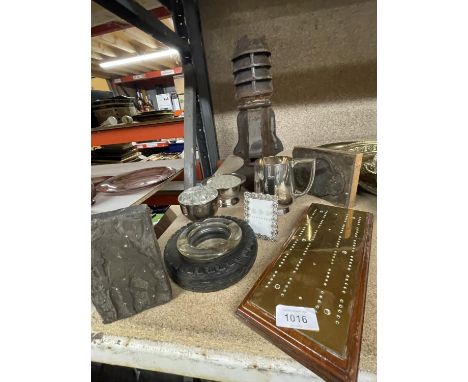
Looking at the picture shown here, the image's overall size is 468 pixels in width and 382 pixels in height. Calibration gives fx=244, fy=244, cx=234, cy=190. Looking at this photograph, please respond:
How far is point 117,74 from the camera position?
2.39 m

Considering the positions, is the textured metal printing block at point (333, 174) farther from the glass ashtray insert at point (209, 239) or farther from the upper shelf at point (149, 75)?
the upper shelf at point (149, 75)

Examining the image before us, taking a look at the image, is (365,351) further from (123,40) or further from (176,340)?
(123,40)

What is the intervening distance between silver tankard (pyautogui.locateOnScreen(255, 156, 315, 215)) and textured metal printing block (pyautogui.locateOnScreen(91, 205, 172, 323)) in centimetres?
33

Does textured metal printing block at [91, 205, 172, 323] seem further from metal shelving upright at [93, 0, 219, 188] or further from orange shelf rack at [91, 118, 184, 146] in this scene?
orange shelf rack at [91, 118, 184, 146]

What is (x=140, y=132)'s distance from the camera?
3.37 feet

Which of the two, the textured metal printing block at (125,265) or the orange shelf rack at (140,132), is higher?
the orange shelf rack at (140,132)

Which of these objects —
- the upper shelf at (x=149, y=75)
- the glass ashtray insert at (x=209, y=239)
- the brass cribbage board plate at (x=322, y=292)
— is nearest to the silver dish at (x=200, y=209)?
the glass ashtray insert at (x=209, y=239)

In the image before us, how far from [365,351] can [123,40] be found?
73.3 inches

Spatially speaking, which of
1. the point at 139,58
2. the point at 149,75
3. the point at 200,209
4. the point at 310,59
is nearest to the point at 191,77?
the point at 310,59

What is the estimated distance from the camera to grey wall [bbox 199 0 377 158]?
3.04ft

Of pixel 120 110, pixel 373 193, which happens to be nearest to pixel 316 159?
pixel 373 193

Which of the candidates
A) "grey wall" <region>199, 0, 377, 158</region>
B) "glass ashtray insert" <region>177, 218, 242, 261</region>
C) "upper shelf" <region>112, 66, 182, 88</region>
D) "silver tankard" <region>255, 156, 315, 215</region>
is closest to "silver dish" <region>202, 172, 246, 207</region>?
"silver tankard" <region>255, 156, 315, 215</region>

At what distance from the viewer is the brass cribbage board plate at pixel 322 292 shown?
0.27 metres

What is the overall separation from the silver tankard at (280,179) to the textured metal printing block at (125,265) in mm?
329
